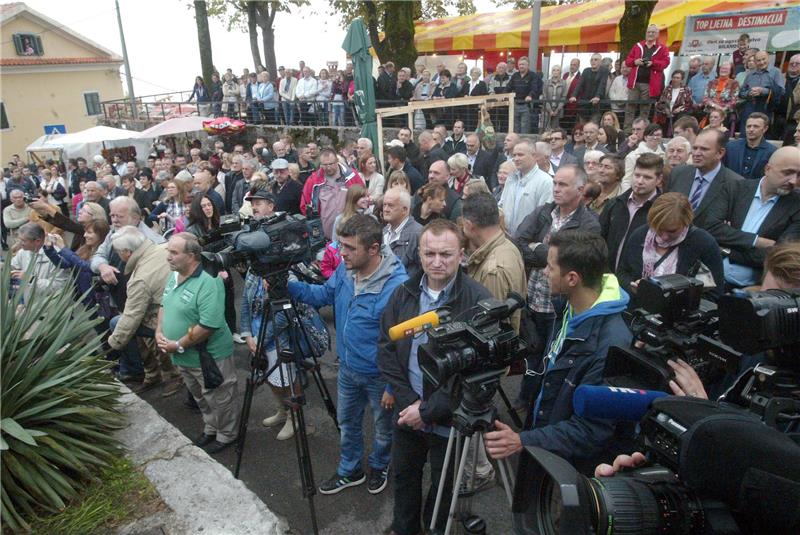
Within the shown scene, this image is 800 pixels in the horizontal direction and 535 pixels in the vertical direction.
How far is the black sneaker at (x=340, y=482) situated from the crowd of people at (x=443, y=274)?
14mm

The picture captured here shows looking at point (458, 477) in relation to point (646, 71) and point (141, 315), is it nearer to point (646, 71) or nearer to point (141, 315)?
point (141, 315)

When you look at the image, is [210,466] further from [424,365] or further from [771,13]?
[771,13]

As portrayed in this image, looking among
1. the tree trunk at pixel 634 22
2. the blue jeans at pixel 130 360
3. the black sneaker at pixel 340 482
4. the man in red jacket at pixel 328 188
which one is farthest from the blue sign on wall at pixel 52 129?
the black sneaker at pixel 340 482

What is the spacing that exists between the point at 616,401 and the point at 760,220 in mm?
2969

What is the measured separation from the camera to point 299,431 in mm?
3000

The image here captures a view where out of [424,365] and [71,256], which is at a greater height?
[424,365]

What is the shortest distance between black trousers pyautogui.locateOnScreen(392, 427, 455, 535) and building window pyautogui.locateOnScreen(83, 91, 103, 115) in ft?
129

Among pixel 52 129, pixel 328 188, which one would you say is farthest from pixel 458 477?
pixel 52 129

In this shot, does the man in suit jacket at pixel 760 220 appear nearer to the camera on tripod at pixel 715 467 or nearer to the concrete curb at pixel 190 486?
the camera on tripod at pixel 715 467

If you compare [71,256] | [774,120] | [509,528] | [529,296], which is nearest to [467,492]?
[509,528]

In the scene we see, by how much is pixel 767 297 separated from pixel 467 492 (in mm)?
1616

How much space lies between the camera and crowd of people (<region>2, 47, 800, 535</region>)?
2.30 m

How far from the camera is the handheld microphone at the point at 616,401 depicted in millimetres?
1707

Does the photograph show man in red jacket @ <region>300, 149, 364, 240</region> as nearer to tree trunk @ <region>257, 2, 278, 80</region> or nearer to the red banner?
the red banner
